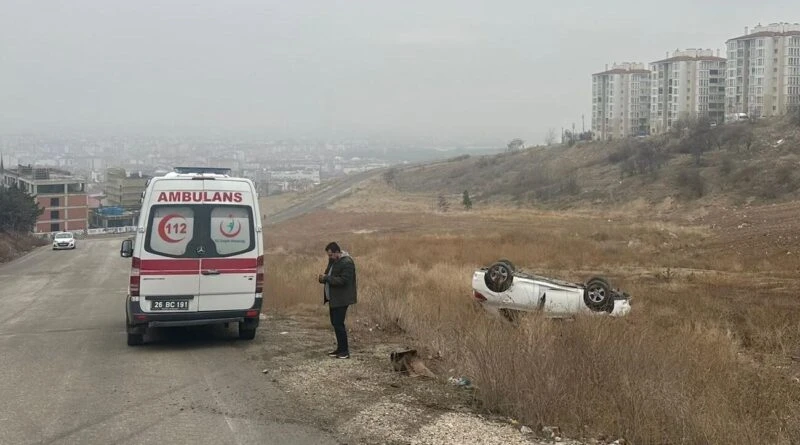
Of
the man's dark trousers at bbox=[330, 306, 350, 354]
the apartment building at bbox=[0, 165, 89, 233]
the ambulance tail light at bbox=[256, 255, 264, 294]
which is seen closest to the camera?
the man's dark trousers at bbox=[330, 306, 350, 354]

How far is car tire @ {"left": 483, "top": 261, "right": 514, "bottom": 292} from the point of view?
45.9 ft

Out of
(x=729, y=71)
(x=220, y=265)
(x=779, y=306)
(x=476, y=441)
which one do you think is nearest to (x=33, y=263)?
(x=220, y=265)

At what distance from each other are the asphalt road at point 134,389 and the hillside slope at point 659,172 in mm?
51643

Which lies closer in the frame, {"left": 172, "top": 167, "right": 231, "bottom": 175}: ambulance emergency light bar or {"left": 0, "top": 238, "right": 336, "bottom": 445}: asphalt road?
{"left": 0, "top": 238, "right": 336, "bottom": 445}: asphalt road

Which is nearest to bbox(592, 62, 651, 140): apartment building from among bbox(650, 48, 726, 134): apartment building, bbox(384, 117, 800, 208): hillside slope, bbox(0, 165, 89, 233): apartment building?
bbox(650, 48, 726, 134): apartment building

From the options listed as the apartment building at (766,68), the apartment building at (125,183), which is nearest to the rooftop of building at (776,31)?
the apartment building at (766,68)

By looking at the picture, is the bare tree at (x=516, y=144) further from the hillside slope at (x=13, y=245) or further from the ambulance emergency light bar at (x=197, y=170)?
the ambulance emergency light bar at (x=197, y=170)

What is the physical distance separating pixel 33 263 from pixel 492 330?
112 feet

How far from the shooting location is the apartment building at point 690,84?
128 meters

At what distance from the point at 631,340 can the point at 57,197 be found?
11270cm

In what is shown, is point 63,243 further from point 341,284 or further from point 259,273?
point 341,284

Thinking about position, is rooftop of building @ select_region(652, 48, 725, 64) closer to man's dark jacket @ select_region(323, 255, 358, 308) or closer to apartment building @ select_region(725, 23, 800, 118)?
apartment building @ select_region(725, 23, 800, 118)

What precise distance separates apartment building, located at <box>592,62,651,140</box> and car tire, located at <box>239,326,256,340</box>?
446 ft

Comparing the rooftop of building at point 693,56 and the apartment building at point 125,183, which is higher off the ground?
the rooftop of building at point 693,56
